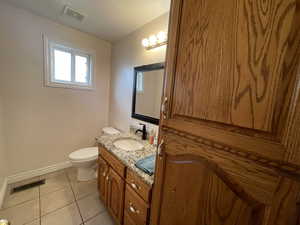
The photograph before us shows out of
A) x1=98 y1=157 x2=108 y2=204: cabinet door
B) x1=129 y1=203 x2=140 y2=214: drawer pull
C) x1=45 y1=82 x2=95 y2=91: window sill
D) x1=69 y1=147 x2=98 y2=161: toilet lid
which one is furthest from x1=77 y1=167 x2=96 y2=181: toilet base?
x1=45 y1=82 x2=95 y2=91: window sill

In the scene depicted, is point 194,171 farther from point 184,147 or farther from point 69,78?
point 69,78

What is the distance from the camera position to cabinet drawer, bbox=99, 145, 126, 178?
111 cm

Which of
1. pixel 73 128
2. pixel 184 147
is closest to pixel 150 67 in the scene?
pixel 184 147

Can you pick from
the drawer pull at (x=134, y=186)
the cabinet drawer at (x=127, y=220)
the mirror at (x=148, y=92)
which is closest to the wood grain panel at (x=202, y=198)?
the drawer pull at (x=134, y=186)

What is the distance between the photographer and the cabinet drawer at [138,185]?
0.87 meters

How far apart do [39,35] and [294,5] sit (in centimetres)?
257

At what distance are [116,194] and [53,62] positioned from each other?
7.06 ft

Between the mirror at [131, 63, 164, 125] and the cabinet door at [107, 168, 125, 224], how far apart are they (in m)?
0.76

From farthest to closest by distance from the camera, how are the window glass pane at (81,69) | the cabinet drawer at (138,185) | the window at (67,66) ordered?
the window glass pane at (81,69)
the window at (67,66)
the cabinet drawer at (138,185)

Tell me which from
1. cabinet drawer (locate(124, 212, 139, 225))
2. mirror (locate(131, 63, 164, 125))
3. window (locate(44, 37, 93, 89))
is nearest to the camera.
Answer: cabinet drawer (locate(124, 212, 139, 225))

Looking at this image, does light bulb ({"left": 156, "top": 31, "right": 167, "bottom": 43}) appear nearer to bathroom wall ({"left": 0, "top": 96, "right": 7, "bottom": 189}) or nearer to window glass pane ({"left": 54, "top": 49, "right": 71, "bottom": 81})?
window glass pane ({"left": 54, "top": 49, "right": 71, "bottom": 81})

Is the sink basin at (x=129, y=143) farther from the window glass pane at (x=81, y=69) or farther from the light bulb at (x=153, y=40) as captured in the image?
the window glass pane at (x=81, y=69)

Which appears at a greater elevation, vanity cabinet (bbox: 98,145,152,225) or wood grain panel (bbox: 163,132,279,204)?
wood grain panel (bbox: 163,132,279,204)

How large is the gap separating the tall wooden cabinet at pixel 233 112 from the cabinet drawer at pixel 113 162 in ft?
1.89
